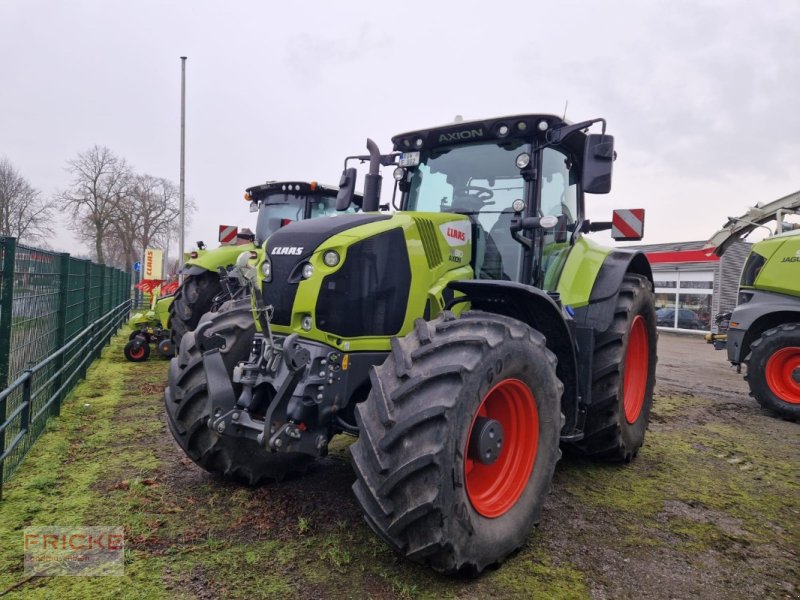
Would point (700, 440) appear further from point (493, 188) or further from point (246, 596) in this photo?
point (246, 596)

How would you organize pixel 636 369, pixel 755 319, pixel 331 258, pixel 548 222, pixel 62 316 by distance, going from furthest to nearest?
Answer: pixel 755 319, pixel 62 316, pixel 636 369, pixel 548 222, pixel 331 258

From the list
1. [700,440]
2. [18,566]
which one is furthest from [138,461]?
[700,440]

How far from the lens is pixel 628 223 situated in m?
4.64

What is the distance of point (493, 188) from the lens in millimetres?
4000

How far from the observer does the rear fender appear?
3277 mm

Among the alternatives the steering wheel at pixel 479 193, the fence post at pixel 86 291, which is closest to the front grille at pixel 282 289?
the steering wheel at pixel 479 193

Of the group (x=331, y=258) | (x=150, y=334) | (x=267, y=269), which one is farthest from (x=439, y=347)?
(x=150, y=334)

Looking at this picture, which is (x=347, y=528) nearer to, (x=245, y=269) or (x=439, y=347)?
(x=439, y=347)

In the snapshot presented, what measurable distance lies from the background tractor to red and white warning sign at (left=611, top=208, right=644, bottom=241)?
3.69 m

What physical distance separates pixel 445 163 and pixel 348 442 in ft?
7.99

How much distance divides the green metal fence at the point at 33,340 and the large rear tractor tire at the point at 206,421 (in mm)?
1080

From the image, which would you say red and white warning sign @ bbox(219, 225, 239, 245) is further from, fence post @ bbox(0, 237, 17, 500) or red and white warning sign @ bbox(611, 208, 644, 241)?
red and white warning sign @ bbox(611, 208, 644, 241)

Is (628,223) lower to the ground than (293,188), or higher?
lower

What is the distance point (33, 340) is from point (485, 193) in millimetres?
3867
